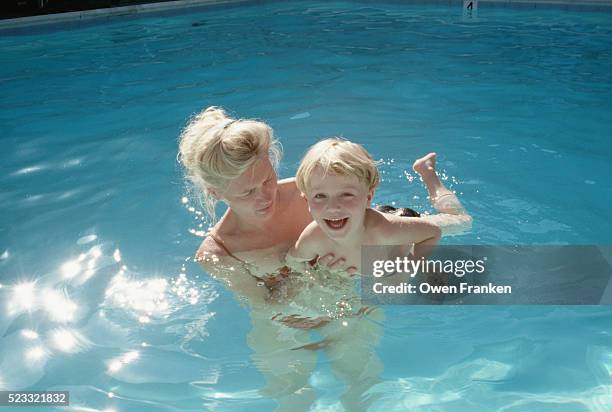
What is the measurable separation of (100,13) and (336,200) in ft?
37.0

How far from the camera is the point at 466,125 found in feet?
22.0

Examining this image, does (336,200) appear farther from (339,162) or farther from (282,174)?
(282,174)

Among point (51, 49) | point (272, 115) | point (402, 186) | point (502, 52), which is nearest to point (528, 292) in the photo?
point (402, 186)

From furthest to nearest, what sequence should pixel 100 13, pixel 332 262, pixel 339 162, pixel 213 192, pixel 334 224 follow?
pixel 100 13
pixel 332 262
pixel 213 192
pixel 334 224
pixel 339 162

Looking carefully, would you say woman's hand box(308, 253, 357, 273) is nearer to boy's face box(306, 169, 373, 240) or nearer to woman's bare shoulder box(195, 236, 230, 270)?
boy's face box(306, 169, 373, 240)

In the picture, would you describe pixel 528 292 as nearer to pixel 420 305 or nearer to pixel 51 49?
pixel 420 305

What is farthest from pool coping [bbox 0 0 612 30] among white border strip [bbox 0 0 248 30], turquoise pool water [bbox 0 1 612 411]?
turquoise pool water [bbox 0 1 612 411]

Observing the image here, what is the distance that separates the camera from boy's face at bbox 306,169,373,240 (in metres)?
2.94

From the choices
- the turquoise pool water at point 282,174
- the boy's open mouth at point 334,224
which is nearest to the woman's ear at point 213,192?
the boy's open mouth at point 334,224

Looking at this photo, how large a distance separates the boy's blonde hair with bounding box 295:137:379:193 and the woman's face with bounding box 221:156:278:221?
18cm

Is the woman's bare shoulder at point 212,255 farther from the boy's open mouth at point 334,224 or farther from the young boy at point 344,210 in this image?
the boy's open mouth at point 334,224

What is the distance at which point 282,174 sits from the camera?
579cm

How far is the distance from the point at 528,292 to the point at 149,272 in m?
2.52

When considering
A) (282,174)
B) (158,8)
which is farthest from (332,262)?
(158,8)
